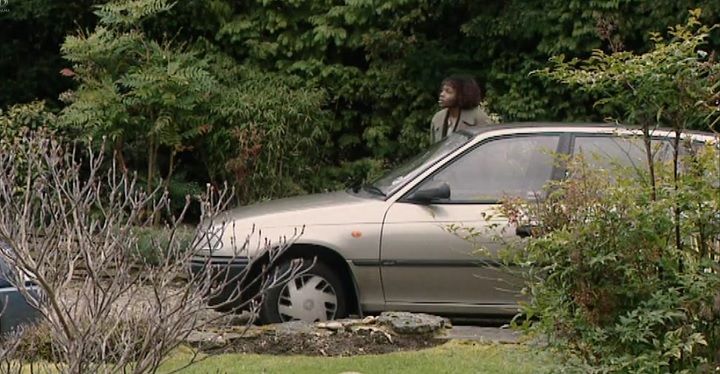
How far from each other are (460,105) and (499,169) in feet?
5.24

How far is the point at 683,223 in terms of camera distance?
479 centimetres

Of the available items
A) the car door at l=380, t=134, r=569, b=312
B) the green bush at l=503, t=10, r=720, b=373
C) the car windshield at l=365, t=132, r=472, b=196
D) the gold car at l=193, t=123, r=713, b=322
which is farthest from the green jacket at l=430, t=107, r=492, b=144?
the green bush at l=503, t=10, r=720, b=373

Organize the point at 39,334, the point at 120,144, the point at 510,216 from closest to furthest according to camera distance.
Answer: the point at 510,216, the point at 39,334, the point at 120,144

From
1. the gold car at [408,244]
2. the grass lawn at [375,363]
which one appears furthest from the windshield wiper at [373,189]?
the grass lawn at [375,363]

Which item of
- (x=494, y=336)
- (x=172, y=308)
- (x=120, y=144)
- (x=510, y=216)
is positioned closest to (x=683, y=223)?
(x=510, y=216)

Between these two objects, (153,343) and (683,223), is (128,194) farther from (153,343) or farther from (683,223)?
(683,223)

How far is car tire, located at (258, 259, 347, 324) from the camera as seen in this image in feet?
27.5

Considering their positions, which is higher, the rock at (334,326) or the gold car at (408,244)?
the gold car at (408,244)

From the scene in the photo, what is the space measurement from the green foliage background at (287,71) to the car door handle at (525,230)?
7721mm

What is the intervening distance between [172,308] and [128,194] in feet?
1.49

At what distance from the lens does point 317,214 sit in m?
8.58

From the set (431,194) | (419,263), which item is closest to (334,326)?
(419,263)

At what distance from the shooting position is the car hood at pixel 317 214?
850cm

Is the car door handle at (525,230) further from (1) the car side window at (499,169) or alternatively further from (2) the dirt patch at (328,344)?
(1) the car side window at (499,169)
